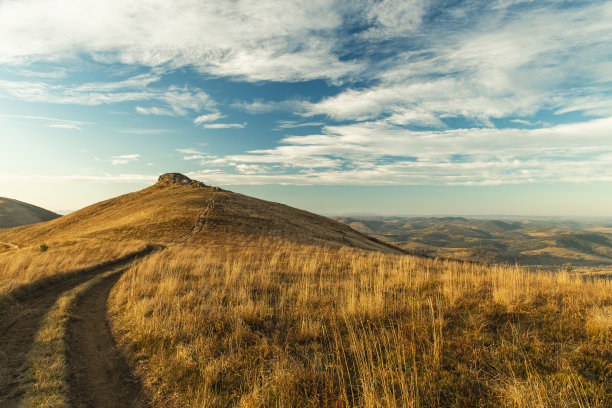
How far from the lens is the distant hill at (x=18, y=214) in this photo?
95562mm

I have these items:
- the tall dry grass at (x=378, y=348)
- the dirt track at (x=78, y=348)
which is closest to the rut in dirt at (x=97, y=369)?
the dirt track at (x=78, y=348)

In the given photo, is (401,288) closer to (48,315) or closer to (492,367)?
(492,367)

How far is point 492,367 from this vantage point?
4.38 meters

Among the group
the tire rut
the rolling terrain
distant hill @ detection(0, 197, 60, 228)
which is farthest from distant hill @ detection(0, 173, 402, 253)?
distant hill @ detection(0, 197, 60, 228)

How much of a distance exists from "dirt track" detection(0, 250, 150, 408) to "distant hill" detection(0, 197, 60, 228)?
124m

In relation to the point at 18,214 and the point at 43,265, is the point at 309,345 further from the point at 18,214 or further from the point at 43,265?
the point at 18,214

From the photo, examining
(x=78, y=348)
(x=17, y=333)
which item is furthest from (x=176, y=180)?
→ (x=78, y=348)

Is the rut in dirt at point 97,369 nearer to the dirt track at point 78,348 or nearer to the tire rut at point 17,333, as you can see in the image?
the dirt track at point 78,348

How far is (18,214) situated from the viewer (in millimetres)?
101188

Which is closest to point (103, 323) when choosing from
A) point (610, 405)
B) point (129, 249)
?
point (610, 405)

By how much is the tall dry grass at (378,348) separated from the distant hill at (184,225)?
21.2 metres

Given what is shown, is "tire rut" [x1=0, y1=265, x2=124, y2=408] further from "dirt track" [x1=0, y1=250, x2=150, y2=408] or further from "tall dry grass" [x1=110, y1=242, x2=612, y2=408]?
"tall dry grass" [x1=110, y1=242, x2=612, y2=408]

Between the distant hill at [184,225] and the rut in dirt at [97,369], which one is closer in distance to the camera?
the rut in dirt at [97,369]

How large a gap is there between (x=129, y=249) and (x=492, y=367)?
24.9 meters
